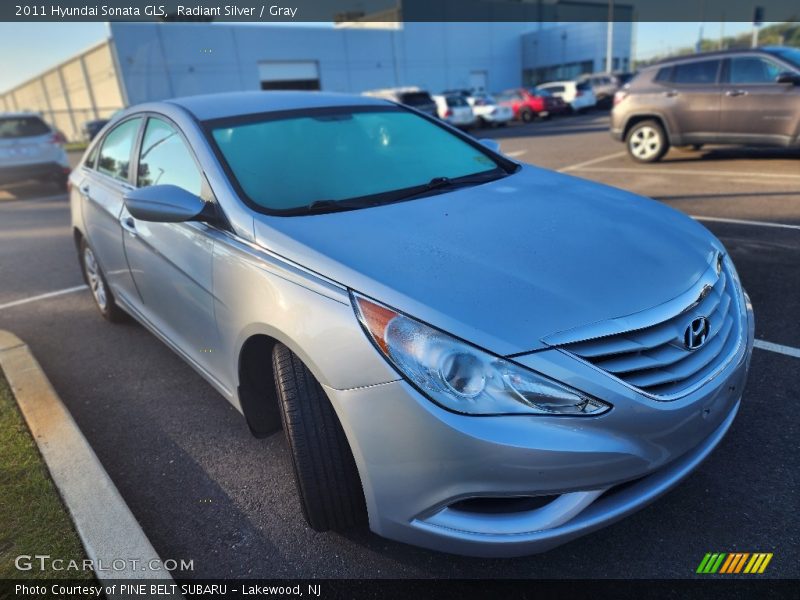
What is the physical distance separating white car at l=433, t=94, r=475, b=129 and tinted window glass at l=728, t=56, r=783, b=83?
13612 millimetres

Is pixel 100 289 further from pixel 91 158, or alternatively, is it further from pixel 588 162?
pixel 588 162

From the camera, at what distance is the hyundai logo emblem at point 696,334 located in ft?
6.14

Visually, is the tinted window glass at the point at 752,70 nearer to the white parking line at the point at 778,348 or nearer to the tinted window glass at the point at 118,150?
the white parking line at the point at 778,348

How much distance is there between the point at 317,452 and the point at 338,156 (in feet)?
5.24

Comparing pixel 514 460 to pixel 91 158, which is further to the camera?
pixel 91 158

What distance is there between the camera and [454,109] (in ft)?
72.4

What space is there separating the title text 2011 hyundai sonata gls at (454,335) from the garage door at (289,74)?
38.6 m

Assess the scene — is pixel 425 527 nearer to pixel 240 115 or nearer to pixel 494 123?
pixel 240 115

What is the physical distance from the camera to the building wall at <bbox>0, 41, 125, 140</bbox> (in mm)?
35816

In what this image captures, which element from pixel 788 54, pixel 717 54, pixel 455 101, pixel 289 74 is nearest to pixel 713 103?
pixel 717 54

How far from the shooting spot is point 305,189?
8.73 ft

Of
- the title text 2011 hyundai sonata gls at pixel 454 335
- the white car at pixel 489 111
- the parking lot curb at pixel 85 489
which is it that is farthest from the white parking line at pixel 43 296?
the white car at pixel 489 111

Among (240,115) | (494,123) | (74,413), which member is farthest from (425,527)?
(494,123)

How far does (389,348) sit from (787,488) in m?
1.70
